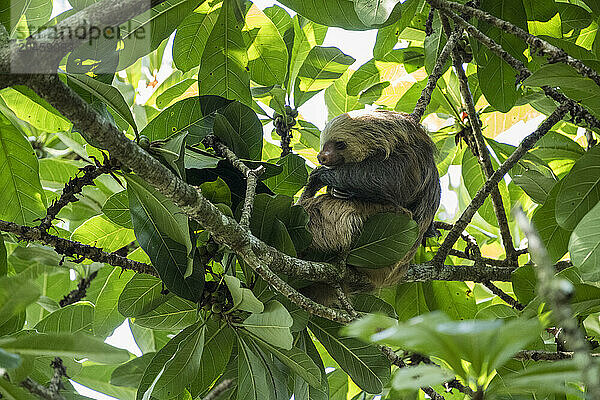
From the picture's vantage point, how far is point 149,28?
2652 millimetres

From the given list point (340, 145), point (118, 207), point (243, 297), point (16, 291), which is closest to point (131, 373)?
point (118, 207)

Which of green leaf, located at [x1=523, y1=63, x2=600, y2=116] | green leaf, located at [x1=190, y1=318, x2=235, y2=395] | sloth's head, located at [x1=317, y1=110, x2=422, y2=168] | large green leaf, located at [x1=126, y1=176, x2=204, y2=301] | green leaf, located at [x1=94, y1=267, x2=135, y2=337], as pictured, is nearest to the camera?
large green leaf, located at [x1=126, y1=176, x2=204, y2=301]

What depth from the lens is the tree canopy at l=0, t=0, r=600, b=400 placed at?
1477mm

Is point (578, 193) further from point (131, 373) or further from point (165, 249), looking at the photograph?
point (131, 373)

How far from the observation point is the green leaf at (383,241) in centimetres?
251

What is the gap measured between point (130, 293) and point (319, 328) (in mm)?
829

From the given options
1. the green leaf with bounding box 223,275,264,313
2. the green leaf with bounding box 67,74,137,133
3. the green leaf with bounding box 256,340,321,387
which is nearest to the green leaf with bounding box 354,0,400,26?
the green leaf with bounding box 67,74,137,133

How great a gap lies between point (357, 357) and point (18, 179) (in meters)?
1.66

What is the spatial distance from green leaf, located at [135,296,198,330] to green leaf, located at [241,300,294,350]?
19.9 inches

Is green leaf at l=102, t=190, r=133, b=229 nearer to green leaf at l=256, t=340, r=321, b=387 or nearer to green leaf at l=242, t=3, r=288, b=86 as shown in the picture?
green leaf at l=256, t=340, r=321, b=387

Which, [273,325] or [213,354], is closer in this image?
[273,325]

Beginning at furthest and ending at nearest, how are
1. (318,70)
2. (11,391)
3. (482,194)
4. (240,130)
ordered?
(318,70), (482,194), (240,130), (11,391)

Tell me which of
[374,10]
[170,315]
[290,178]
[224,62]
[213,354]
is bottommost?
[213,354]

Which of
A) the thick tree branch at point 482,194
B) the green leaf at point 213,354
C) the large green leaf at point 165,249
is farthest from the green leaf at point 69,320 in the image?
the thick tree branch at point 482,194
